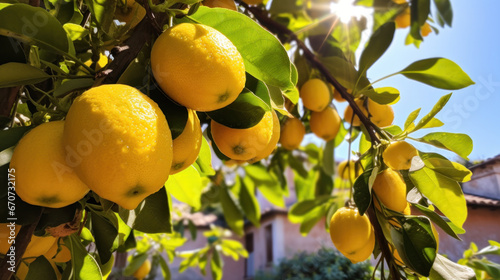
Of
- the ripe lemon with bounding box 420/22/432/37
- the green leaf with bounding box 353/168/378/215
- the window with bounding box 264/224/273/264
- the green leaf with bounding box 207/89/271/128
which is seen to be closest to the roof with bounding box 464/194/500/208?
the green leaf with bounding box 353/168/378/215

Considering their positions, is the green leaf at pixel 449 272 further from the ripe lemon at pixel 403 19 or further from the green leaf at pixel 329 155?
the ripe lemon at pixel 403 19

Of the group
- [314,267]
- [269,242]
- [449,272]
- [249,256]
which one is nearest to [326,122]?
[449,272]

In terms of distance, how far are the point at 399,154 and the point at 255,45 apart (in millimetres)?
313

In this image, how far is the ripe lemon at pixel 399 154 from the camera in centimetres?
61

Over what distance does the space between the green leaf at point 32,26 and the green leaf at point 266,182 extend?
1.17m

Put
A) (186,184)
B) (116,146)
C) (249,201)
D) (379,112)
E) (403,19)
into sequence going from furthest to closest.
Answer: (249,201) → (403,19) → (379,112) → (186,184) → (116,146)

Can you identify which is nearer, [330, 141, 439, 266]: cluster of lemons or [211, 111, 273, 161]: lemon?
[211, 111, 273, 161]: lemon

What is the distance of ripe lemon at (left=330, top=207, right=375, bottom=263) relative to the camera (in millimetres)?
630

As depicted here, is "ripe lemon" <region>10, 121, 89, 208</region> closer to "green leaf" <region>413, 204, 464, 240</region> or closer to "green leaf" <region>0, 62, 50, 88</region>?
"green leaf" <region>0, 62, 50, 88</region>

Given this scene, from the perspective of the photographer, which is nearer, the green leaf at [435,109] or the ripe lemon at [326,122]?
the green leaf at [435,109]

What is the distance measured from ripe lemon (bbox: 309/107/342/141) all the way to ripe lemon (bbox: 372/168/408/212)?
0.36m

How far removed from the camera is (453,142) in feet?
2.13

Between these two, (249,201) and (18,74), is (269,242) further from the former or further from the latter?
(18,74)

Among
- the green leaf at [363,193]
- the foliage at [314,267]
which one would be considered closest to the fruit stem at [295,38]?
the green leaf at [363,193]
